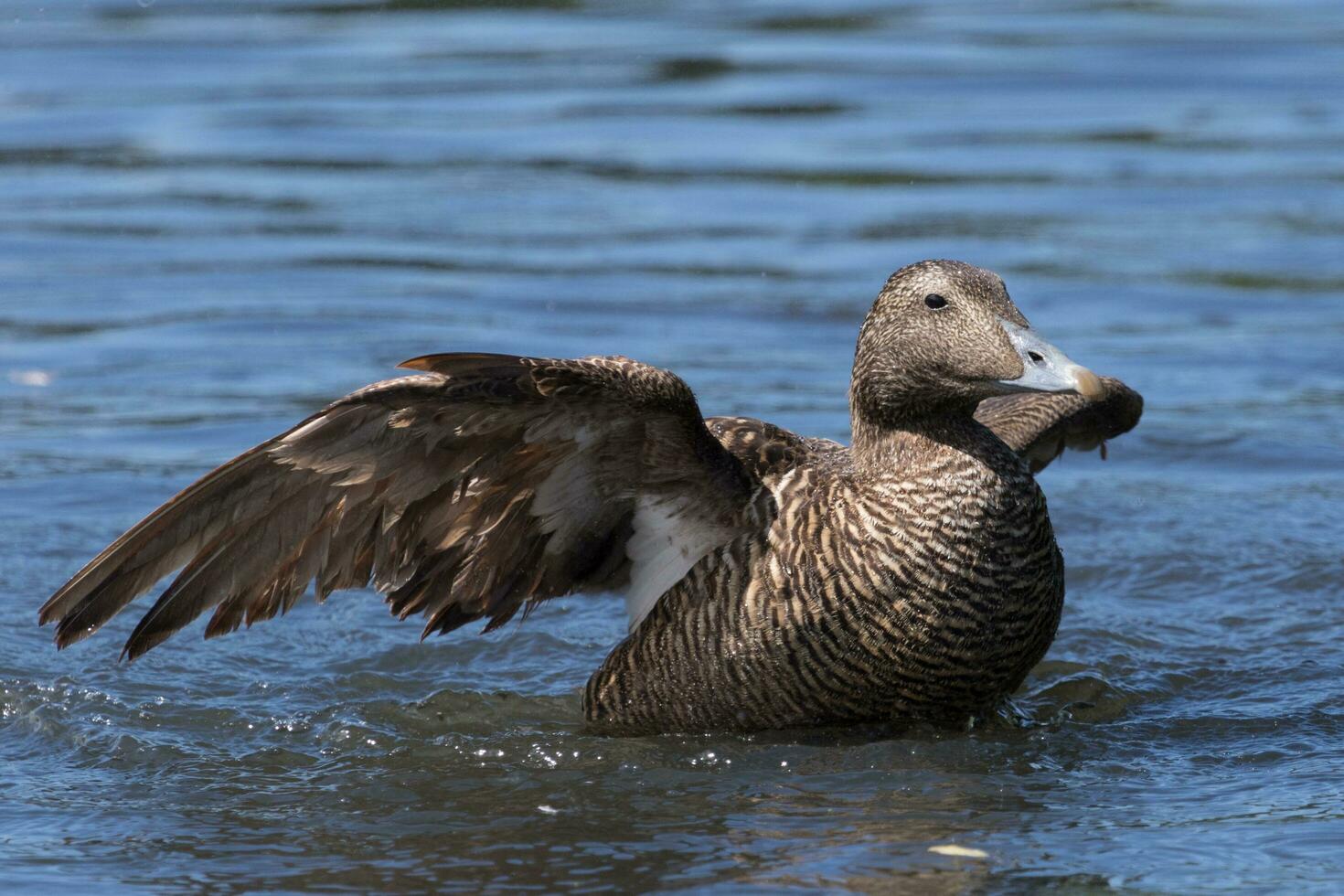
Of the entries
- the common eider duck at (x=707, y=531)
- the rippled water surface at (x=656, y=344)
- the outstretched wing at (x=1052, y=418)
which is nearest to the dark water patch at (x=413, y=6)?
the rippled water surface at (x=656, y=344)

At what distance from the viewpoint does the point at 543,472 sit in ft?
20.8

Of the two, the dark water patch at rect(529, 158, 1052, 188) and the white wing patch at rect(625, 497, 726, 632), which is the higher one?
the dark water patch at rect(529, 158, 1052, 188)

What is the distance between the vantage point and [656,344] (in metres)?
11.5

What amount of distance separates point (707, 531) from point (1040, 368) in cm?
109

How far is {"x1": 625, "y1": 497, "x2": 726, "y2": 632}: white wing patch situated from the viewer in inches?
256

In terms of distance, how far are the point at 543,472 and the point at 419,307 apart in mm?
5967

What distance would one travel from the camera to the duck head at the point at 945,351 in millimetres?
6148

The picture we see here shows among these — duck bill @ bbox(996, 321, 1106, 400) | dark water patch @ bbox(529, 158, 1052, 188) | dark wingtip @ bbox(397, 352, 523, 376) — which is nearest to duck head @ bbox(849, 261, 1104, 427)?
duck bill @ bbox(996, 321, 1106, 400)

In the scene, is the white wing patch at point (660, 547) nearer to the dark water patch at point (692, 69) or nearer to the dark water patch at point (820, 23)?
the dark water patch at point (692, 69)

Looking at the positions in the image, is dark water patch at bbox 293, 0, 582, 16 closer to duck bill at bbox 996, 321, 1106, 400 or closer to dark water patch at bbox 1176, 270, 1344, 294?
dark water patch at bbox 1176, 270, 1344, 294

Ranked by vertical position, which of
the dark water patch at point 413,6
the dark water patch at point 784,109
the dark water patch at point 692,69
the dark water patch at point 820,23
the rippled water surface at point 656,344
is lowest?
the rippled water surface at point 656,344

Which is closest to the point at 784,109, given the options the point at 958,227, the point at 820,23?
the point at 958,227

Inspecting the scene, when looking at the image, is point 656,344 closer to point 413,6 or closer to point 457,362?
point 457,362

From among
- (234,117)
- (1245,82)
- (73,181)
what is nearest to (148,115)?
(234,117)
